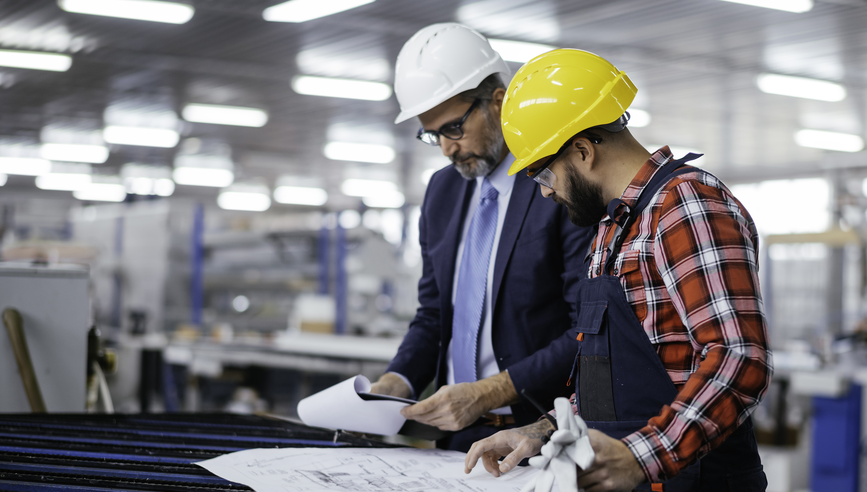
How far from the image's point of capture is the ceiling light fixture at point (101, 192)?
1682 cm

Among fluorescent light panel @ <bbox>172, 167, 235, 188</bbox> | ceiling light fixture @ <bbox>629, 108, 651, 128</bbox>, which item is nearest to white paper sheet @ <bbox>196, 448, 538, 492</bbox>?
ceiling light fixture @ <bbox>629, 108, 651, 128</bbox>

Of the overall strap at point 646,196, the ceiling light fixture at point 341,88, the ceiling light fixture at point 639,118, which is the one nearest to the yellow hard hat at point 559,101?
the overall strap at point 646,196

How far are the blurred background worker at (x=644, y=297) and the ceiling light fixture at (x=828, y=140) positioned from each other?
449 inches

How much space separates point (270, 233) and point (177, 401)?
2.16 metres

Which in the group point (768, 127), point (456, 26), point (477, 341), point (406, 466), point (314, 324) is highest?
point (768, 127)

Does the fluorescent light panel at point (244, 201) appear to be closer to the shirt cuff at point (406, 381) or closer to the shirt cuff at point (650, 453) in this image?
the shirt cuff at point (406, 381)

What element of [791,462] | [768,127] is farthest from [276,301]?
[768,127]

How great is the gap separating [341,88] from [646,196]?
8.63 metres

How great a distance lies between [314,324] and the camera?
774 centimetres

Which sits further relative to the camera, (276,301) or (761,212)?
(761,212)

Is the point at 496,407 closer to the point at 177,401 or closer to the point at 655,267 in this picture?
the point at 655,267

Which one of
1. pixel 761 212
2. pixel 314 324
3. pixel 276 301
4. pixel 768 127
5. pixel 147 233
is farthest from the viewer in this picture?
pixel 761 212

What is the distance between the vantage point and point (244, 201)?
768 inches

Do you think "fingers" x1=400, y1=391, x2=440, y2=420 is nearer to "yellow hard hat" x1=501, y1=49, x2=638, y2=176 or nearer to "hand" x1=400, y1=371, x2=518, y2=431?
"hand" x1=400, y1=371, x2=518, y2=431
